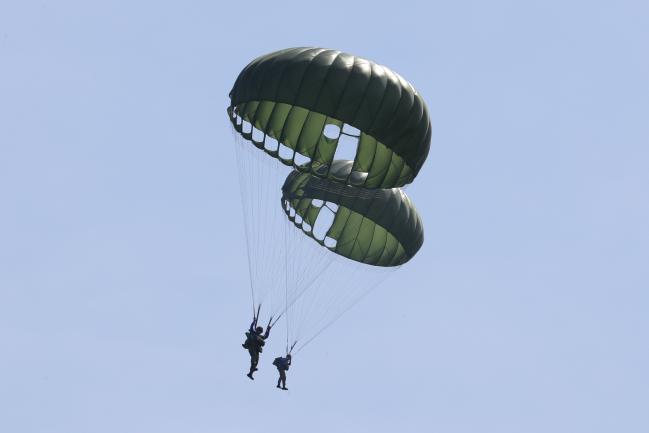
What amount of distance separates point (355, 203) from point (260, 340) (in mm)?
5402

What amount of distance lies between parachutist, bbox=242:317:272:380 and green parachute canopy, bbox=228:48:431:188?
4.67m

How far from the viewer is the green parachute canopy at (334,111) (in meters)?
55.6

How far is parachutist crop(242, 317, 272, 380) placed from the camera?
58.6 meters

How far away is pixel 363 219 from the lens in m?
61.9

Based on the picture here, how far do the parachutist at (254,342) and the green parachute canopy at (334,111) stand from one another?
→ 15.3 ft

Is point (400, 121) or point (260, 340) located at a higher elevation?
point (400, 121)

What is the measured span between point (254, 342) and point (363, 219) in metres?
5.59

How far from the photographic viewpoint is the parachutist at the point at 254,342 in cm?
5856

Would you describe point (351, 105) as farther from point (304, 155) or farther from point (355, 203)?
point (355, 203)

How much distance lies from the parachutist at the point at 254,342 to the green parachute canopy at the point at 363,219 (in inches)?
185

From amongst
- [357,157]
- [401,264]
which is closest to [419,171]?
[357,157]

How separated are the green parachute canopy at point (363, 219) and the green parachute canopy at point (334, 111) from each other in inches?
152

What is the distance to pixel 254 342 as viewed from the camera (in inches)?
2306

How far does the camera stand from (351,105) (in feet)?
182
